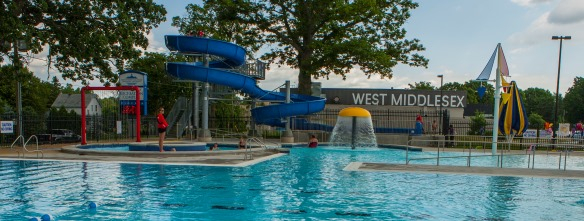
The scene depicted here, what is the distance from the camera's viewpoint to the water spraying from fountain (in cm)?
3144

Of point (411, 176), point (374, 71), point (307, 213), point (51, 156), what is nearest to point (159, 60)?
point (374, 71)

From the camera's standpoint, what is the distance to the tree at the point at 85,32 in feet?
87.0

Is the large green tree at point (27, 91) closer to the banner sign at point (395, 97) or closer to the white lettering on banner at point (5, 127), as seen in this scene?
the white lettering on banner at point (5, 127)

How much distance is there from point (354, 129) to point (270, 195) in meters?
19.6

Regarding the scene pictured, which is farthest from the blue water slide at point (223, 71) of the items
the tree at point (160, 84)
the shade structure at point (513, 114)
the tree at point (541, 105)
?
the tree at point (541, 105)

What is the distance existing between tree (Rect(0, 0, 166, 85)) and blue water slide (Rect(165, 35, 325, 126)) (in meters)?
2.40

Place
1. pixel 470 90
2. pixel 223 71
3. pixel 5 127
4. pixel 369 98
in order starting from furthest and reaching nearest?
pixel 470 90, pixel 369 98, pixel 223 71, pixel 5 127

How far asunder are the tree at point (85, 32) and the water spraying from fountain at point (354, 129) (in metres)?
13.0

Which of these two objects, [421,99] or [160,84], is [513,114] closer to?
[421,99]

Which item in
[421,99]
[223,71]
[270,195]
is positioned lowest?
[270,195]

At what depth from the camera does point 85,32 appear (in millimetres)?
27188

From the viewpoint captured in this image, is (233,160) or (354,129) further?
(354,129)

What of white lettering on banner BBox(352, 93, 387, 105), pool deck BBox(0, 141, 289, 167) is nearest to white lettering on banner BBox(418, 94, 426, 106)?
white lettering on banner BBox(352, 93, 387, 105)

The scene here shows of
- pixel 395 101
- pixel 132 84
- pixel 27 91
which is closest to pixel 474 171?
pixel 132 84
